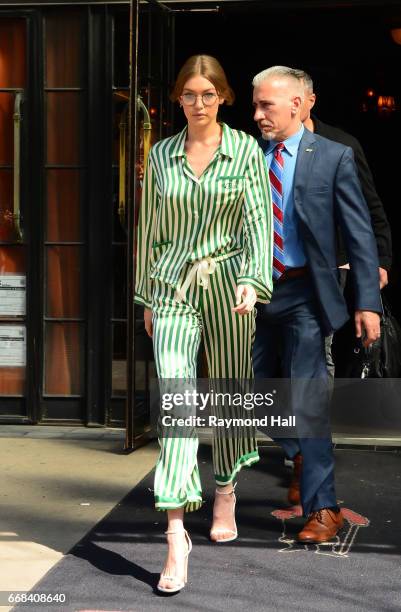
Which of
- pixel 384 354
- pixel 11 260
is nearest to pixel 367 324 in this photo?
pixel 384 354

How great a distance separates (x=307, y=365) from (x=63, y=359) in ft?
9.75

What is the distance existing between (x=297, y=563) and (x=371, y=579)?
0.34m

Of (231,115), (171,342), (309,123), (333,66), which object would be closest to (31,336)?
(309,123)

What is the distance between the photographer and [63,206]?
7.82 metres

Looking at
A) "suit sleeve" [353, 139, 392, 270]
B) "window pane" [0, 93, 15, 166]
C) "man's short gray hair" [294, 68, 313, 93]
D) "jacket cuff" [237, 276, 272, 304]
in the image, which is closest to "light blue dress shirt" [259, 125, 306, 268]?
"man's short gray hair" [294, 68, 313, 93]

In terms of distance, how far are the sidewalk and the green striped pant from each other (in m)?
0.68

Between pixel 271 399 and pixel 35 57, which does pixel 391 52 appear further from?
pixel 271 399

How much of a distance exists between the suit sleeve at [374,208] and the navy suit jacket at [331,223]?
1.28 metres

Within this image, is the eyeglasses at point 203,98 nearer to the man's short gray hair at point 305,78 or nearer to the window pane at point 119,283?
the man's short gray hair at point 305,78

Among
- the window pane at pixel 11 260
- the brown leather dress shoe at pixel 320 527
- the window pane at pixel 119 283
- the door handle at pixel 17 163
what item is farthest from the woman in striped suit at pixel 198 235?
the window pane at pixel 11 260

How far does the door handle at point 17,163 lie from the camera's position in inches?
301

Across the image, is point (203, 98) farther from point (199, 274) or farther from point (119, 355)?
point (119, 355)

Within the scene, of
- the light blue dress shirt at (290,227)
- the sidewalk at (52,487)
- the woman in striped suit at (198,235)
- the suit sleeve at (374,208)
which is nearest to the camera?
the woman in striped suit at (198,235)

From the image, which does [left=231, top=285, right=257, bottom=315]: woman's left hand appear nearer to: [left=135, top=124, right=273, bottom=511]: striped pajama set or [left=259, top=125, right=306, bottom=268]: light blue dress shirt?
[left=135, top=124, right=273, bottom=511]: striped pajama set
